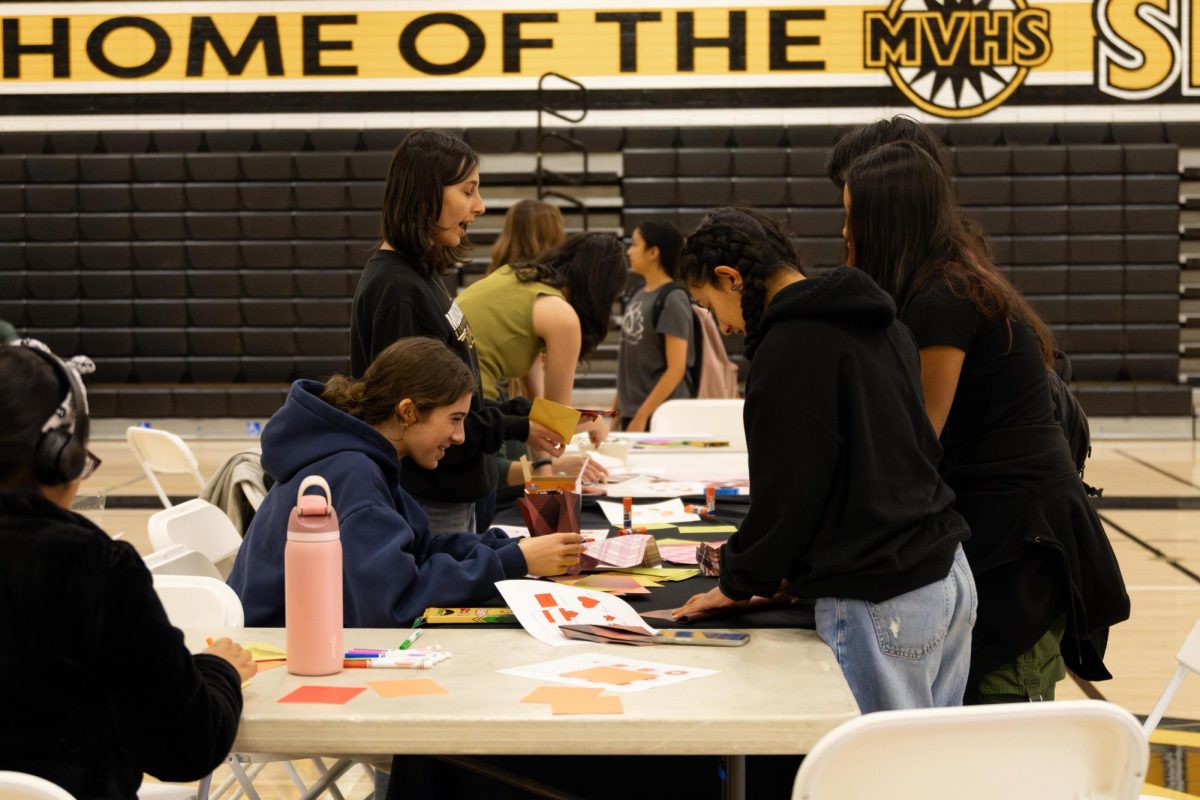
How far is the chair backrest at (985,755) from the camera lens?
1.45 metres

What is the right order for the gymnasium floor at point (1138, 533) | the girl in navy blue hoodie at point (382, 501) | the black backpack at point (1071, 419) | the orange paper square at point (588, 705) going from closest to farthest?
1. the orange paper square at point (588, 705)
2. the girl in navy blue hoodie at point (382, 501)
3. the black backpack at point (1071, 419)
4. the gymnasium floor at point (1138, 533)

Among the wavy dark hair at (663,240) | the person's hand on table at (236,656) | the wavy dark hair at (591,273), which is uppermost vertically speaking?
the wavy dark hair at (663,240)

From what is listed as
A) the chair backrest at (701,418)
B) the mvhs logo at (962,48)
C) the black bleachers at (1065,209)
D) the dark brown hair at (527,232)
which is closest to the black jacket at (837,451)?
the dark brown hair at (527,232)

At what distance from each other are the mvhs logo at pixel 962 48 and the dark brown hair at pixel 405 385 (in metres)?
8.99

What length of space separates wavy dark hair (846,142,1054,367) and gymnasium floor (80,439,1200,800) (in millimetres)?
1837

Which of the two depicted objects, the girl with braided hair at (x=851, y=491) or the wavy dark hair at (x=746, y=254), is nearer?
the girl with braided hair at (x=851, y=491)

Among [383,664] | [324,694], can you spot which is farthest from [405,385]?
[324,694]

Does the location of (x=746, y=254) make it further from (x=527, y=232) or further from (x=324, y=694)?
(x=527, y=232)

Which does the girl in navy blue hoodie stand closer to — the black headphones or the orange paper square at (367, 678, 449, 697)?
the orange paper square at (367, 678, 449, 697)

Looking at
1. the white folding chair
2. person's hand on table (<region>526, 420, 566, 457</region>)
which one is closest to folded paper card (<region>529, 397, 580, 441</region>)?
person's hand on table (<region>526, 420, 566, 457</region>)

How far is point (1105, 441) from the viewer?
10.3 metres

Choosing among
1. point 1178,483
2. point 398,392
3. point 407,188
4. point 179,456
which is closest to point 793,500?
point 398,392

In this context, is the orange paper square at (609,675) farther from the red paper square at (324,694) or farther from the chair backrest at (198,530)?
the chair backrest at (198,530)

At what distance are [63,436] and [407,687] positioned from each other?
1.84ft
